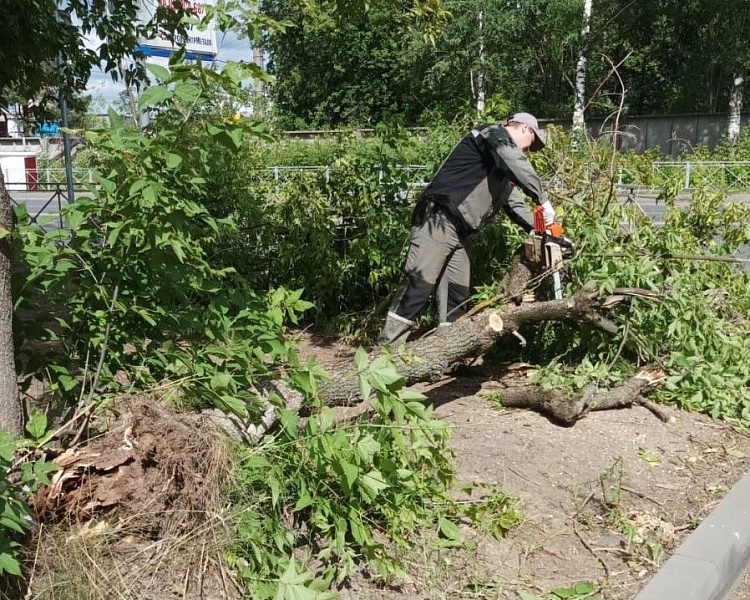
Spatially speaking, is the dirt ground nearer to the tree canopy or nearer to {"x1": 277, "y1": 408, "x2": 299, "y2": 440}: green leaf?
{"x1": 277, "y1": 408, "x2": 299, "y2": 440}: green leaf

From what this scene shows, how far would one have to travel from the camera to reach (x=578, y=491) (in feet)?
12.6

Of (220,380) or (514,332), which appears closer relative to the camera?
(220,380)

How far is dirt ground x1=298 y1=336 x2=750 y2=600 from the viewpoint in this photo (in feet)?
10.4

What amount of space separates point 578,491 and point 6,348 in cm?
272

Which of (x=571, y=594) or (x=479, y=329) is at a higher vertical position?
(x=479, y=329)

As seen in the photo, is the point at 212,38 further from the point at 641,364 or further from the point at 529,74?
the point at 529,74

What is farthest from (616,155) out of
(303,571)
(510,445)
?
(303,571)

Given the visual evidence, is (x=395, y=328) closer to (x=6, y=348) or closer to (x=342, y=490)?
(x=342, y=490)

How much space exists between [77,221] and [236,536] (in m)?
1.36

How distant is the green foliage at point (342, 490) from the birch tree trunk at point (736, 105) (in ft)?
94.6

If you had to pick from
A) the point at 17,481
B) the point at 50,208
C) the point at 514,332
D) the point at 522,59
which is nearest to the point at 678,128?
the point at 522,59

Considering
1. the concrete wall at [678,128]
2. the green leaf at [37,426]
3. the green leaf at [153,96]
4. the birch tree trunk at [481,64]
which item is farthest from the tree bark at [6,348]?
the birch tree trunk at [481,64]

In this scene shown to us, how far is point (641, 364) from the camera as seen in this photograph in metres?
5.18

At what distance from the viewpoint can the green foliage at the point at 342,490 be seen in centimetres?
291
